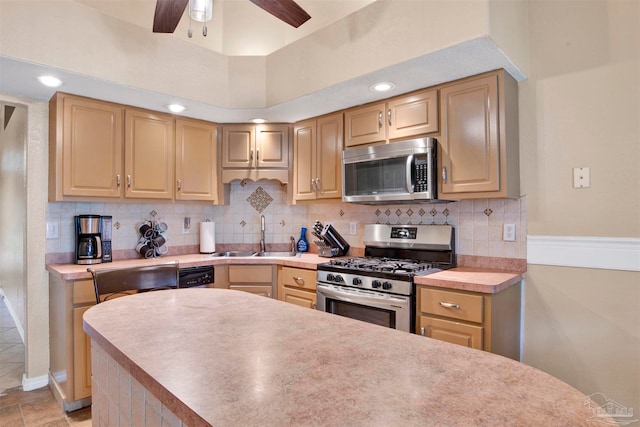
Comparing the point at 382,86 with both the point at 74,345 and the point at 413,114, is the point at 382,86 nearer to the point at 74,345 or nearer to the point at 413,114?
the point at 413,114

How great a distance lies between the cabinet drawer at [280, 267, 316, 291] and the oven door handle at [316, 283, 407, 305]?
0.35 feet

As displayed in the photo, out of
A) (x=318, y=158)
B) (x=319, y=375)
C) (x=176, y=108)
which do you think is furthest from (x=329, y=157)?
(x=319, y=375)

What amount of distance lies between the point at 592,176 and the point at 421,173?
0.94m

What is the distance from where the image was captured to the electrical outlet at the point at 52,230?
275cm

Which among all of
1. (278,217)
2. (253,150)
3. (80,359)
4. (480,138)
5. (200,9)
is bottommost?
(80,359)

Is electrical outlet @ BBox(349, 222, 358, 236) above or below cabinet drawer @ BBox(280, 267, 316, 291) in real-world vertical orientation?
above

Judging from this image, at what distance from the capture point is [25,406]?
98.2 inches

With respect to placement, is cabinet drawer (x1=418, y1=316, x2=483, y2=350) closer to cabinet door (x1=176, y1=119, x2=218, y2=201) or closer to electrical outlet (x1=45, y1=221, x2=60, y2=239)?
cabinet door (x1=176, y1=119, x2=218, y2=201)

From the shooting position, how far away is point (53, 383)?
2.67 metres

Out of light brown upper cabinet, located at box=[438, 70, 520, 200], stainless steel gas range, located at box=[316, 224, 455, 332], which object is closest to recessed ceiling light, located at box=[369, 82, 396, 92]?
light brown upper cabinet, located at box=[438, 70, 520, 200]

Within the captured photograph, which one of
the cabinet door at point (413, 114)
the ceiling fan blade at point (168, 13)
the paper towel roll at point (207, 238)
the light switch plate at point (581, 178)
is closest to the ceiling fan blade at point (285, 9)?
the ceiling fan blade at point (168, 13)

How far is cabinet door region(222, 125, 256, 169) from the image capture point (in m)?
3.42

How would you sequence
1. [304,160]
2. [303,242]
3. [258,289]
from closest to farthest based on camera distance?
1. [258,289]
2. [304,160]
3. [303,242]

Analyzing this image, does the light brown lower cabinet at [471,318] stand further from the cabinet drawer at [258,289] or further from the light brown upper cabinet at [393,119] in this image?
the cabinet drawer at [258,289]
